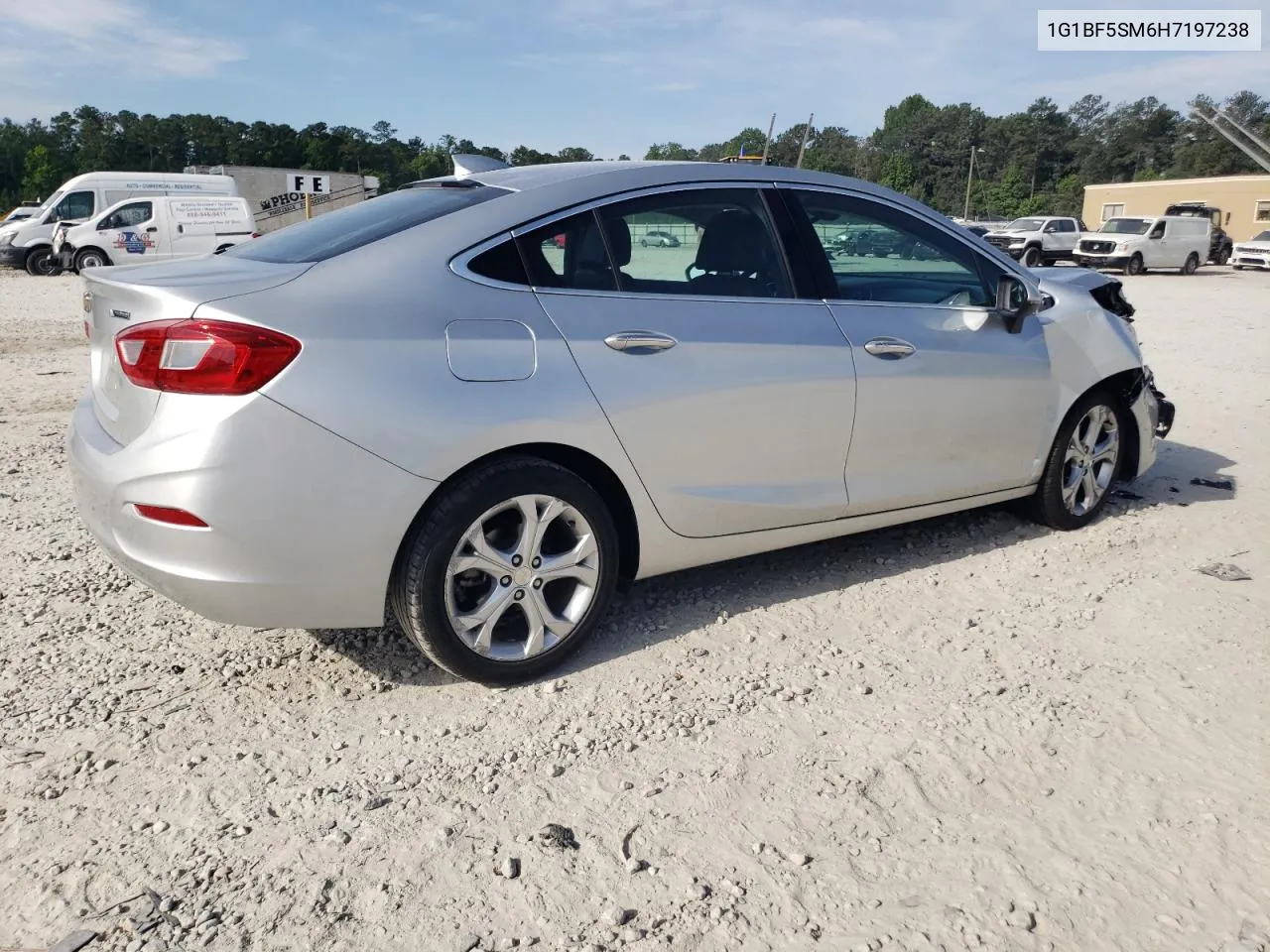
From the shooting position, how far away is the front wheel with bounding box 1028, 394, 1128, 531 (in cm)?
468

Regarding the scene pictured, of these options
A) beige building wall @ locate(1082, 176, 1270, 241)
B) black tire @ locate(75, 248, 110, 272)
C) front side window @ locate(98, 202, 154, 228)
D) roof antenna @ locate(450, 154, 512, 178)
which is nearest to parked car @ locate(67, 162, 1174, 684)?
roof antenna @ locate(450, 154, 512, 178)

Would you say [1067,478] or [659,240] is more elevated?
[659,240]

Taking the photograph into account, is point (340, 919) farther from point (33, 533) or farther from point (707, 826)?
point (33, 533)

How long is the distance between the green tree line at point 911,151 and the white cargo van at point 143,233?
1801 inches

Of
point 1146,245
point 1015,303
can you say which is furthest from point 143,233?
point 1146,245

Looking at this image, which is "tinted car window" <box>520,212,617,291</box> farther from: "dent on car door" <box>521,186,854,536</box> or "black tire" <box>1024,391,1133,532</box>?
"black tire" <box>1024,391,1133,532</box>

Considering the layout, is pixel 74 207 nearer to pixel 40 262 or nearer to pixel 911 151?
pixel 40 262

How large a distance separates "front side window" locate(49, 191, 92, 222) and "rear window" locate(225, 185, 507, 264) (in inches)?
1013

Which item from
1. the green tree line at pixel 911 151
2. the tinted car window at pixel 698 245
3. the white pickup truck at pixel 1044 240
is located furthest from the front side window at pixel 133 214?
the green tree line at pixel 911 151

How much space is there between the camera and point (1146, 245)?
29.6 meters

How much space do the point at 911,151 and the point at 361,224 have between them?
128 metres

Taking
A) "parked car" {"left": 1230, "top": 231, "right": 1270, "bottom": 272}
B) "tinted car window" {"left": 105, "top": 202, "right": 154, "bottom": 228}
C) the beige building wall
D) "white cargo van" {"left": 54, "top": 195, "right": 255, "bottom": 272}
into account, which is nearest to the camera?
"white cargo van" {"left": 54, "top": 195, "right": 255, "bottom": 272}

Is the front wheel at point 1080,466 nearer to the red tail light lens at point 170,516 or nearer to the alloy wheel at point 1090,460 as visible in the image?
the alloy wheel at point 1090,460

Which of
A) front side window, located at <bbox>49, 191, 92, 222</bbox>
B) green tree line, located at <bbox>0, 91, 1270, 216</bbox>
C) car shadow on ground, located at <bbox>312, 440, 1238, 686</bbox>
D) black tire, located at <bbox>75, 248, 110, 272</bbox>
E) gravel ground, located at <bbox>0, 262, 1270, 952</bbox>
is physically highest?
A: green tree line, located at <bbox>0, 91, 1270, 216</bbox>
